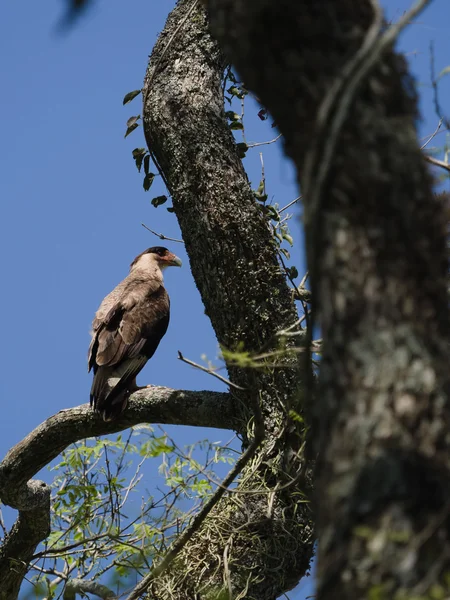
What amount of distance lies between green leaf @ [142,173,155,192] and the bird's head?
2.58m

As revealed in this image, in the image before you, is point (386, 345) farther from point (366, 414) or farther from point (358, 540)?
point (358, 540)

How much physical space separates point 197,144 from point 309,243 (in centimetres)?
297

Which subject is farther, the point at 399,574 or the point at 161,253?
the point at 161,253

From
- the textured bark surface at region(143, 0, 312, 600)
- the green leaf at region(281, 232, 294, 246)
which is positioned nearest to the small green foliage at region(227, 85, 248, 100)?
the textured bark surface at region(143, 0, 312, 600)

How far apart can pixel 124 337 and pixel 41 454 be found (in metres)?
1.10

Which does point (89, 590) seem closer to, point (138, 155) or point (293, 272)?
point (293, 272)

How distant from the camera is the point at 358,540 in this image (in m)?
1.35

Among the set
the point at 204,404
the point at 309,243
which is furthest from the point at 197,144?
the point at 309,243

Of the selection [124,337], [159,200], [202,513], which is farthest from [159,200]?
[202,513]

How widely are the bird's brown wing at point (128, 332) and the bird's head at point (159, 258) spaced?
3.80 ft

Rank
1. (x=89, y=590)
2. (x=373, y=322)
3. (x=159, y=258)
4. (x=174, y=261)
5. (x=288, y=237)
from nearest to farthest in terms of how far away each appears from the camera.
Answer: (x=373, y=322) → (x=89, y=590) → (x=288, y=237) → (x=159, y=258) → (x=174, y=261)

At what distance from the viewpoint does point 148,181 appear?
Result: 15.8 ft

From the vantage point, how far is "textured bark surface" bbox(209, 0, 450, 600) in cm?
134

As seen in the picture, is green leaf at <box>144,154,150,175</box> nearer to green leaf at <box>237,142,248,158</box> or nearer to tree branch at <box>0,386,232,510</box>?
green leaf at <box>237,142,248,158</box>
